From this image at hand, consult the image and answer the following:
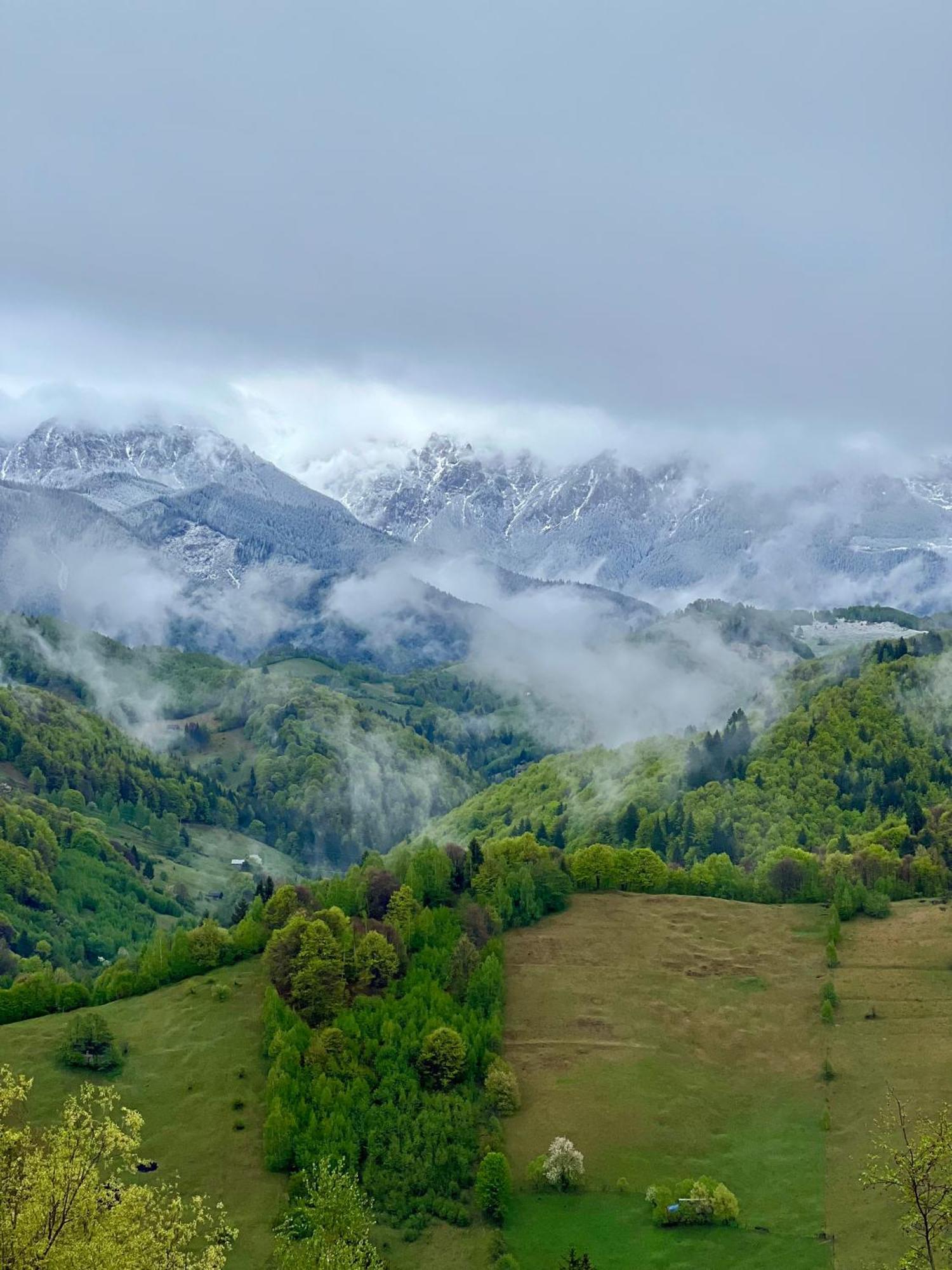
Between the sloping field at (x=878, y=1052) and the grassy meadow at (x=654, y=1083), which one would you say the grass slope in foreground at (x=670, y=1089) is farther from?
the sloping field at (x=878, y=1052)

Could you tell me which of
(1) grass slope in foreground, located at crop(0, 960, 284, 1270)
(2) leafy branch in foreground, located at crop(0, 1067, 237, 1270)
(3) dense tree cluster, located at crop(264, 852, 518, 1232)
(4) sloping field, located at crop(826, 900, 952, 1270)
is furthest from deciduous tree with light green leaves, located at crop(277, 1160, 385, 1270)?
(4) sloping field, located at crop(826, 900, 952, 1270)

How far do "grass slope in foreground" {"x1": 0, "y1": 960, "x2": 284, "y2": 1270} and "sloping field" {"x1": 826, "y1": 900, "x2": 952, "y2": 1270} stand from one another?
60282 mm

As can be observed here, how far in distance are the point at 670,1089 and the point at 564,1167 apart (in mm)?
23350

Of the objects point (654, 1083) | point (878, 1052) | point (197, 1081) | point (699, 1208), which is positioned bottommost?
point (197, 1081)

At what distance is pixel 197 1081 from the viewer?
502ft

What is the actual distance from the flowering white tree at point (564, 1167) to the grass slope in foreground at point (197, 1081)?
30267 mm

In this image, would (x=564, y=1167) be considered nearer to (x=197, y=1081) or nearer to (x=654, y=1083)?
(x=654, y=1083)

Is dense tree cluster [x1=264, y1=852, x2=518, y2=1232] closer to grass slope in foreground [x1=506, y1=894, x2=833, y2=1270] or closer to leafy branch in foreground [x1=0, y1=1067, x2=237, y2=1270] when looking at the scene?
grass slope in foreground [x1=506, y1=894, x2=833, y2=1270]

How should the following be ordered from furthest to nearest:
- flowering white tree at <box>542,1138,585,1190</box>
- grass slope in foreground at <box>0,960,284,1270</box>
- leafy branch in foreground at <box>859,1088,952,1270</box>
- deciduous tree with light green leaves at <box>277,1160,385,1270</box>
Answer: flowering white tree at <box>542,1138,585,1190</box> → grass slope in foreground at <box>0,960,284,1270</box> → deciduous tree with light green leaves at <box>277,1160,385,1270</box> → leafy branch in foreground at <box>859,1088,952,1270</box>

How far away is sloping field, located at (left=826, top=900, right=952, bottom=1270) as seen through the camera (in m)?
121

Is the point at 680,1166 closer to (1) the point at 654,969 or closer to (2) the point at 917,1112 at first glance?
(2) the point at 917,1112

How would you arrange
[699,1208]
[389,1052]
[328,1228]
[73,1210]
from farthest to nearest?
[389,1052] < [699,1208] < [328,1228] < [73,1210]

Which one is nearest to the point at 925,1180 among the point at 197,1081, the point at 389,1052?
the point at 389,1052

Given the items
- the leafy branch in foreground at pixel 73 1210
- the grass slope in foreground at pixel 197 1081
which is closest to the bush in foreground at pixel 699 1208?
the grass slope in foreground at pixel 197 1081
